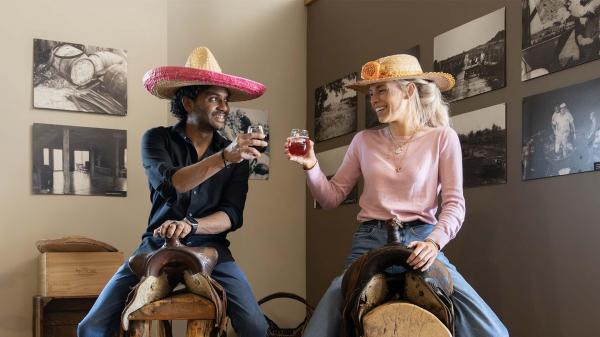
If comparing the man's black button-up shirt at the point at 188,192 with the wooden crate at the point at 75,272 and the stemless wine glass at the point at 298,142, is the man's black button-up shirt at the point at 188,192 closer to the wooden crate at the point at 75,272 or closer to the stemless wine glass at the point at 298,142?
the stemless wine glass at the point at 298,142

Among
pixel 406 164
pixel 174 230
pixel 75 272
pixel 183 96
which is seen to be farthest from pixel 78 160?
pixel 406 164

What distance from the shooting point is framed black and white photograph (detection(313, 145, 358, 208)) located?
14.3 feet

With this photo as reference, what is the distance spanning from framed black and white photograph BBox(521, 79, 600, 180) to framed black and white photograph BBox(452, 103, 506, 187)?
0.46 ft

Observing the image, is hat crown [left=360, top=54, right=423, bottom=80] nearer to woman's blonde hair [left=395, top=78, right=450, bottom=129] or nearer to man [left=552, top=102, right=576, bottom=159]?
woman's blonde hair [left=395, top=78, right=450, bottom=129]

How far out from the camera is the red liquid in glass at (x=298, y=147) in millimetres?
2816

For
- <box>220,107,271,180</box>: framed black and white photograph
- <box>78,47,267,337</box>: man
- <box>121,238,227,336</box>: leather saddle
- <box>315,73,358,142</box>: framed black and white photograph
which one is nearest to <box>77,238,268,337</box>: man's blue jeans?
<box>78,47,267,337</box>: man

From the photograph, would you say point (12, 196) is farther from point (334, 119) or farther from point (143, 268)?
point (334, 119)

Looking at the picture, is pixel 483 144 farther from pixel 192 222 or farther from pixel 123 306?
pixel 123 306

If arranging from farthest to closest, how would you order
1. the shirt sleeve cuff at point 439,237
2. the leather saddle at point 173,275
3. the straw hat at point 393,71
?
the straw hat at point 393,71 → the leather saddle at point 173,275 → the shirt sleeve cuff at point 439,237

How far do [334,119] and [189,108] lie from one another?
4.55ft

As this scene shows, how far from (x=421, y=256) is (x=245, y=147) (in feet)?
2.72

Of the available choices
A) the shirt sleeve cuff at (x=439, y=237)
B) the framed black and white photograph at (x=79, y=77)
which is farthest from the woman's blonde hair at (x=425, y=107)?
the framed black and white photograph at (x=79, y=77)

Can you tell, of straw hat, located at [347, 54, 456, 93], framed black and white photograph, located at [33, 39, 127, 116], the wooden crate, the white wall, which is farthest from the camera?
framed black and white photograph, located at [33, 39, 127, 116]

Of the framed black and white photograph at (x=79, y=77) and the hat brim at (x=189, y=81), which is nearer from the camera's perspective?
the hat brim at (x=189, y=81)
